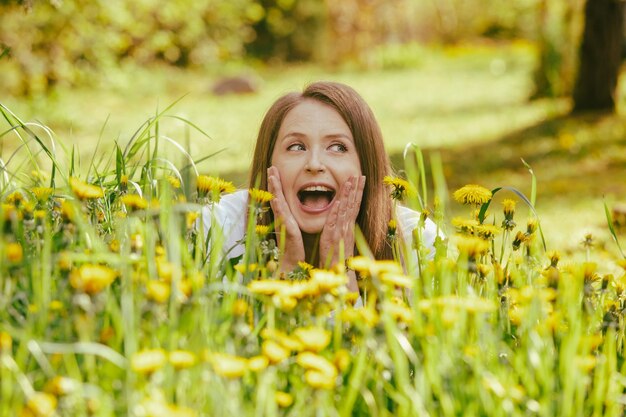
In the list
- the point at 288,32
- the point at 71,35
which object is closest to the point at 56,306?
the point at 71,35

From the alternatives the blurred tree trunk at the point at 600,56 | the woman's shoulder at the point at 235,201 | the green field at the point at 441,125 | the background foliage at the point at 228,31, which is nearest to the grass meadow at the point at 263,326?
the woman's shoulder at the point at 235,201

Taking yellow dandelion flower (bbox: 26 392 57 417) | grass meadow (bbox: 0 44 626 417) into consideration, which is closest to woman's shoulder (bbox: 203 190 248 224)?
grass meadow (bbox: 0 44 626 417)

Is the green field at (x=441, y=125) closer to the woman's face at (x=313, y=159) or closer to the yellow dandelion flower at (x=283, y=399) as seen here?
the woman's face at (x=313, y=159)

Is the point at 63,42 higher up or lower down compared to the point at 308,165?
higher up

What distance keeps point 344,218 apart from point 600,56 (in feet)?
24.6

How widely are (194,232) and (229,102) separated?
1070 centimetres

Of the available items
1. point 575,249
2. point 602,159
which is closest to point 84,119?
point 602,159

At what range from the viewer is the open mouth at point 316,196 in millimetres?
2594

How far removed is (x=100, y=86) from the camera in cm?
1229

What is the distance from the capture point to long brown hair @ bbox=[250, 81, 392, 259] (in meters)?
2.71

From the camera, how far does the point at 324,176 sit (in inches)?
101

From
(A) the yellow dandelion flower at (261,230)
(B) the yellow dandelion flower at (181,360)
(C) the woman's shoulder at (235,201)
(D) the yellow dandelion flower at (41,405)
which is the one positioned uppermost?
(C) the woman's shoulder at (235,201)

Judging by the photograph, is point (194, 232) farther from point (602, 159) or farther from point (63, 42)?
point (63, 42)

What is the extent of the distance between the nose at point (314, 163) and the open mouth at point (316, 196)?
0.07m
